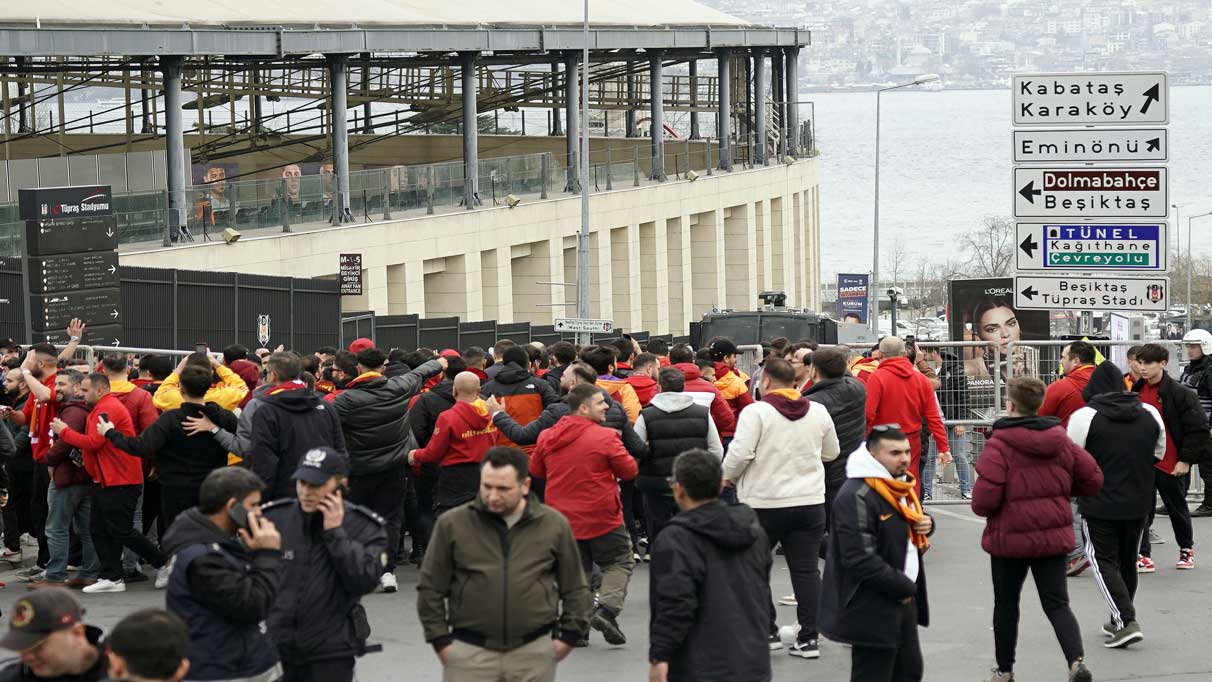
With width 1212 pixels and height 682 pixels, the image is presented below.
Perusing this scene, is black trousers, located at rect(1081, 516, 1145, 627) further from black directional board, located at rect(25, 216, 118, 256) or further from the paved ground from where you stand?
black directional board, located at rect(25, 216, 118, 256)

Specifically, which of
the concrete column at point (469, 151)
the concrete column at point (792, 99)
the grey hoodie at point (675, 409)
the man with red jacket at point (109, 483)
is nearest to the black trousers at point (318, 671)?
the grey hoodie at point (675, 409)

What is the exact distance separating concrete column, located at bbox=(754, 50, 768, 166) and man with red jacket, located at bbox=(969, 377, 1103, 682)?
50270 millimetres

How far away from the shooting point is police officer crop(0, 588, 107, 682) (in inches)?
233

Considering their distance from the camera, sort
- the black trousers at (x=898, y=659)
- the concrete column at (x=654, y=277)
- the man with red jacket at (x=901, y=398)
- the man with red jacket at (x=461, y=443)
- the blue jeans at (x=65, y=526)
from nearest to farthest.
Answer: the black trousers at (x=898, y=659) → the man with red jacket at (x=461, y=443) → the blue jeans at (x=65, y=526) → the man with red jacket at (x=901, y=398) → the concrete column at (x=654, y=277)

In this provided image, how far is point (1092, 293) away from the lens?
12734 millimetres

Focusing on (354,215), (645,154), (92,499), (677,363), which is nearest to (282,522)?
(92,499)

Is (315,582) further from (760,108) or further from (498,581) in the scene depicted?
(760,108)

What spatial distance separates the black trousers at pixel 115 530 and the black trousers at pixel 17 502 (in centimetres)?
122

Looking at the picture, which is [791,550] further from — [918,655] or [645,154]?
[645,154]

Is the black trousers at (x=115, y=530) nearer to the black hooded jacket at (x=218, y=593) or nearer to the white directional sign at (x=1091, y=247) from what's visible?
the black hooded jacket at (x=218, y=593)

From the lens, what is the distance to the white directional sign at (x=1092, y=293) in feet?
41.0

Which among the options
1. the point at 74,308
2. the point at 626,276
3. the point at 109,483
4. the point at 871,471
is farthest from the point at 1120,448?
the point at 626,276

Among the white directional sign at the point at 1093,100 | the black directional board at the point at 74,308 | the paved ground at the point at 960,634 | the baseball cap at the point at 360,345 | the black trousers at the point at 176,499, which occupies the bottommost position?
the paved ground at the point at 960,634

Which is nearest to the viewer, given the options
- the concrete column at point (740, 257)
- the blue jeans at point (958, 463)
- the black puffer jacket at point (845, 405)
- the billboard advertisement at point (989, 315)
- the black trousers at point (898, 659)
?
the black trousers at point (898, 659)
